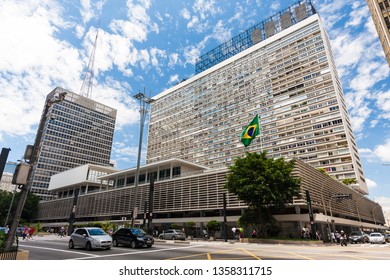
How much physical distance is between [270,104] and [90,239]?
221ft

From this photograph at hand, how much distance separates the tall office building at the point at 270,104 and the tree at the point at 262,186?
32356mm

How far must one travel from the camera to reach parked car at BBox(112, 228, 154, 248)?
1662 centimetres

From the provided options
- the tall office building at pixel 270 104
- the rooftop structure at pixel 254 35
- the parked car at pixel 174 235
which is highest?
the rooftop structure at pixel 254 35

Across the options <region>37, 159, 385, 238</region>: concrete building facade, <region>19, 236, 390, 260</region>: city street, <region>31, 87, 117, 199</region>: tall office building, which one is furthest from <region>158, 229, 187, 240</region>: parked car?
<region>31, 87, 117, 199</region>: tall office building

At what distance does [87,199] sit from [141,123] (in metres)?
42.1

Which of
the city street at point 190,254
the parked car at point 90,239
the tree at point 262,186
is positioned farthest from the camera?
the tree at point 262,186

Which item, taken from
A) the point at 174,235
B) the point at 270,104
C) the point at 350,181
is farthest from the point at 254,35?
the point at 174,235

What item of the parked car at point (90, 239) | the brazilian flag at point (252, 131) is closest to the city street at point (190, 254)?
the parked car at point (90, 239)

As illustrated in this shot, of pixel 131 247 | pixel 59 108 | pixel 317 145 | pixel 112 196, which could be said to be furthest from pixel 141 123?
pixel 59 108

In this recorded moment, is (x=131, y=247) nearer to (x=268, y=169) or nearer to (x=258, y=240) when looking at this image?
(x=258, y=240)

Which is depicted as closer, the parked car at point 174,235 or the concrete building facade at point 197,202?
the parked car at point 174,235

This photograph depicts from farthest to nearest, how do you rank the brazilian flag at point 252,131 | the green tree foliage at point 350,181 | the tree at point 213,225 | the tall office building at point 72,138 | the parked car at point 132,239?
the tall office building at point 72,138 < the green tree foliage at point 350,181 < the tree at point 213,225 < the brazilian flag at point 252,131 < the parked car at point 132,239

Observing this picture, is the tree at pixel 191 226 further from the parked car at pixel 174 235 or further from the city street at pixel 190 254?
the city street at pixel 190 254

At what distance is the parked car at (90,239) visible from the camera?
46.9 ft
